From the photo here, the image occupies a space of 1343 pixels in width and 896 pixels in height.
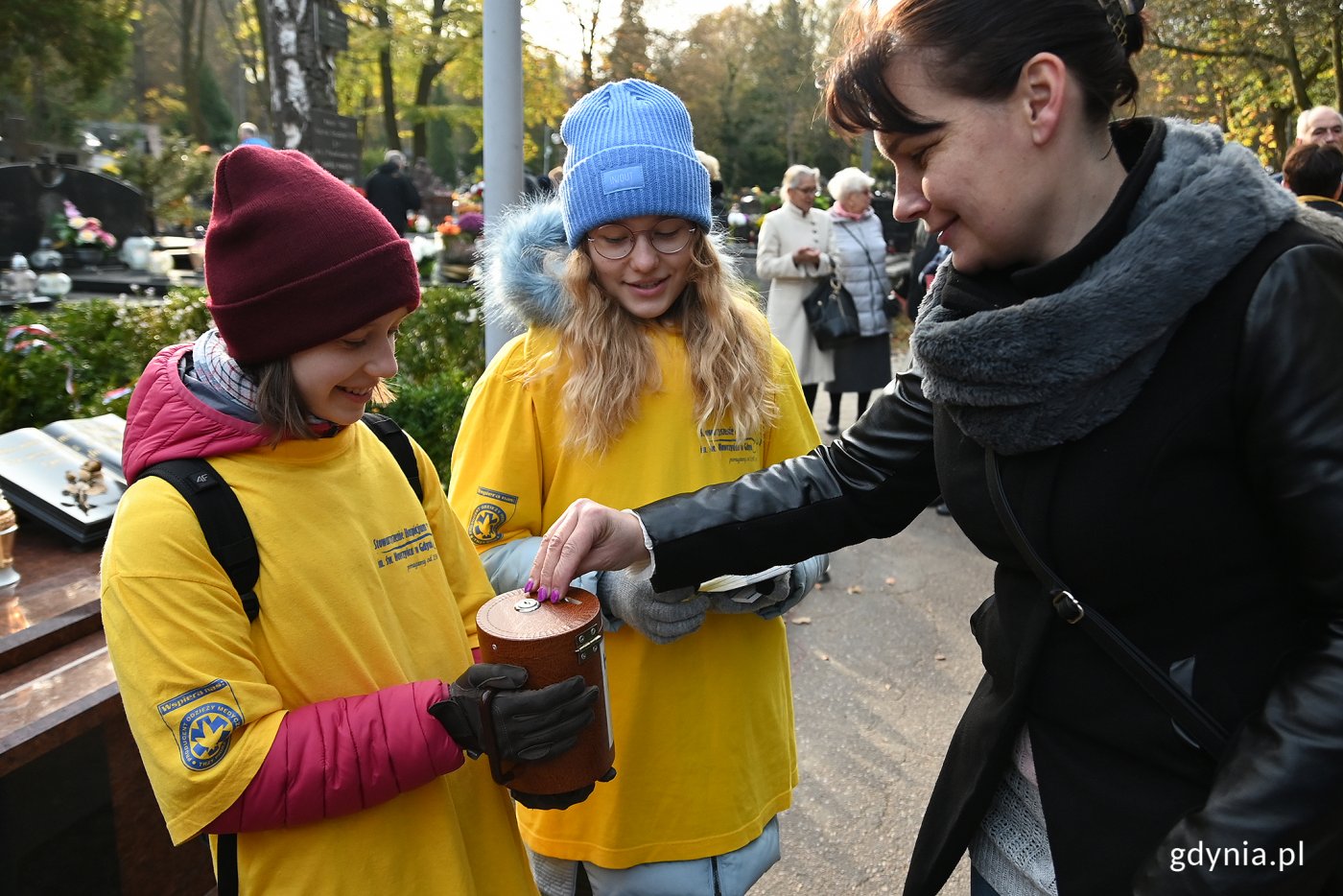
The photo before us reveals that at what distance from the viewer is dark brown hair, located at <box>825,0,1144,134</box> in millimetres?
1207

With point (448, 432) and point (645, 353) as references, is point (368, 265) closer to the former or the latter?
point (645, 353)

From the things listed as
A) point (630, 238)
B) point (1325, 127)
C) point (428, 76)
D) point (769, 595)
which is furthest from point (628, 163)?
point (428, 76)

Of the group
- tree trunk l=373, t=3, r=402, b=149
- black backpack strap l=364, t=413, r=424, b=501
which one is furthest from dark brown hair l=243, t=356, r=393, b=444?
tree trunk l=373, t=3, r=402, b=149

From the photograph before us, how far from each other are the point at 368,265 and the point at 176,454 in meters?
0.43

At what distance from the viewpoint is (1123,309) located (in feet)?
3.79

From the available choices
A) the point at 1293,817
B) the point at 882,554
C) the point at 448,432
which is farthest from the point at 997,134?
the point at 882,554

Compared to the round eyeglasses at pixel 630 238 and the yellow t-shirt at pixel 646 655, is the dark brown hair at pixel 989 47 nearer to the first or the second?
the round eyeglasses at pixel 630 238

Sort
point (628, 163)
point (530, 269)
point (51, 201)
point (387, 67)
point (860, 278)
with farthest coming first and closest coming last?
point (387, 67) → point (51, 201) → point (860, 278) → point (530, 269) → point (628, 163)

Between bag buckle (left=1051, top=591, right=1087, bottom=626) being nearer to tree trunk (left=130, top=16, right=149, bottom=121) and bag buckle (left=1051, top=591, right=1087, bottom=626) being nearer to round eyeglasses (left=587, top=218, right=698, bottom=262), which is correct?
round eyeglasses (left=587, top=218, right=698, bottom=262)

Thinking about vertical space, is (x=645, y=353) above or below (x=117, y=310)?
above

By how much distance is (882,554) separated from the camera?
5.95 meters

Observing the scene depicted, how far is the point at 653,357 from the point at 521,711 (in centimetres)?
96

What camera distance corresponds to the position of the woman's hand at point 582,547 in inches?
63.3

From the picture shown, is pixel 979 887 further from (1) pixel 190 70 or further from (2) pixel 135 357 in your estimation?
(1) pixel 190 70
